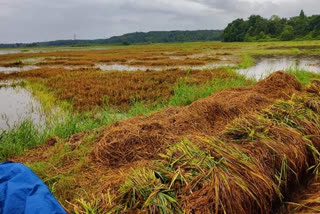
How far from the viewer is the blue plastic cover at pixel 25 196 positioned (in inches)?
62.9

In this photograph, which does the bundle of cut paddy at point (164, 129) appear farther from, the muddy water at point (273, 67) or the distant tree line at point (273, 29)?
the distant tree line at point (273, 29)

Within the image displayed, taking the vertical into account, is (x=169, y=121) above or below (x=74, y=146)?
above

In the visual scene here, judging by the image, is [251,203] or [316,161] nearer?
[251,203]

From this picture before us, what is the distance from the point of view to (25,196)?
5.59 ft

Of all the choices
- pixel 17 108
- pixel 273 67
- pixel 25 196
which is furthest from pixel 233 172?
pixel 273 67

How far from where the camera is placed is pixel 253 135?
2654 mm

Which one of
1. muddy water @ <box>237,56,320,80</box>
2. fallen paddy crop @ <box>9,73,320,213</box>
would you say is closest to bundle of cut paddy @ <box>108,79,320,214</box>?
fallen paddy crop @ <box>9,73,320,213</box>

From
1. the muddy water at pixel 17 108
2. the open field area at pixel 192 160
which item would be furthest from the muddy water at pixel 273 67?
the muddy water at pixel 17 108

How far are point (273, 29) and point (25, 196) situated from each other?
279ft

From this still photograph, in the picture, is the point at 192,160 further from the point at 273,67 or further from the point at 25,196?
the point at 273,67

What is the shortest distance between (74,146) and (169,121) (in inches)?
60.4

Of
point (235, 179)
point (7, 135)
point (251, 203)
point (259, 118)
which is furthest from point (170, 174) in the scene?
point (7, 135)

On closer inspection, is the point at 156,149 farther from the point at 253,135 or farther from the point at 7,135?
the point at 7,135

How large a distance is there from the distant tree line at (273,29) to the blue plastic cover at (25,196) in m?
71.9
